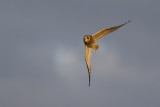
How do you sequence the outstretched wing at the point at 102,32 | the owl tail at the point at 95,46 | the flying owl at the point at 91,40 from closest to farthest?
the flying owl at the point at 91,40 → the outstretched wing at the point at 102,32 → the owl tail at the point at 95,46

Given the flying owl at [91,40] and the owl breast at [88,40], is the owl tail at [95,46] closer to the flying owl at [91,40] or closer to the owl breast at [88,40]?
the flying owl at [91,40]

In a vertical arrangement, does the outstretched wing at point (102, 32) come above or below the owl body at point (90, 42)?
above

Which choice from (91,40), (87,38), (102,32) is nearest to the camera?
(87,38)

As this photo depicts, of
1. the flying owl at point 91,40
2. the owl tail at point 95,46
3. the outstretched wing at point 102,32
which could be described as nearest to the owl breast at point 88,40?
the flying owl at point 91,40

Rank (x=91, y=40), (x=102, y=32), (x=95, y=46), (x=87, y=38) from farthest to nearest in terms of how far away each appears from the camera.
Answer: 1. (x=95, y=46)
2. (x=102, y=32)
3. (x=91, y=40)
4. (x=87, y=38)

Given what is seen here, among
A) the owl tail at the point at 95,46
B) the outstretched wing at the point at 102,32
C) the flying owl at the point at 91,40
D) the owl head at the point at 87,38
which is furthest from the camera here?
the owl tail at the point at 95,46

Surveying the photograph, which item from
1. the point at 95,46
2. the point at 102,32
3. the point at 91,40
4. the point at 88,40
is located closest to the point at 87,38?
the point at 88,40

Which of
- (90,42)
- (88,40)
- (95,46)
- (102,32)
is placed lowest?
(95,46)

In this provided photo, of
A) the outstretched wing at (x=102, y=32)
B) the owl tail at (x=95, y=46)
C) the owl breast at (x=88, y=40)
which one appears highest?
the outstretched wing at (x=102, y=32)

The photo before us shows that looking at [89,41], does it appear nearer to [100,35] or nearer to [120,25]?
[100,35]

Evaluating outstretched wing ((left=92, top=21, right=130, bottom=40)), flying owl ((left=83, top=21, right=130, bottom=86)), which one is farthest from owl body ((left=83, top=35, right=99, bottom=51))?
outstretched wing ((left=92, top=21, right=130, bottom=40))

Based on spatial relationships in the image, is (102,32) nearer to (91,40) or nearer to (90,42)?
(91,40)

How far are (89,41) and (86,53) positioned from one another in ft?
4.10

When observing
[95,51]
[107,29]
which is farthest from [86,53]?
[107,29]
